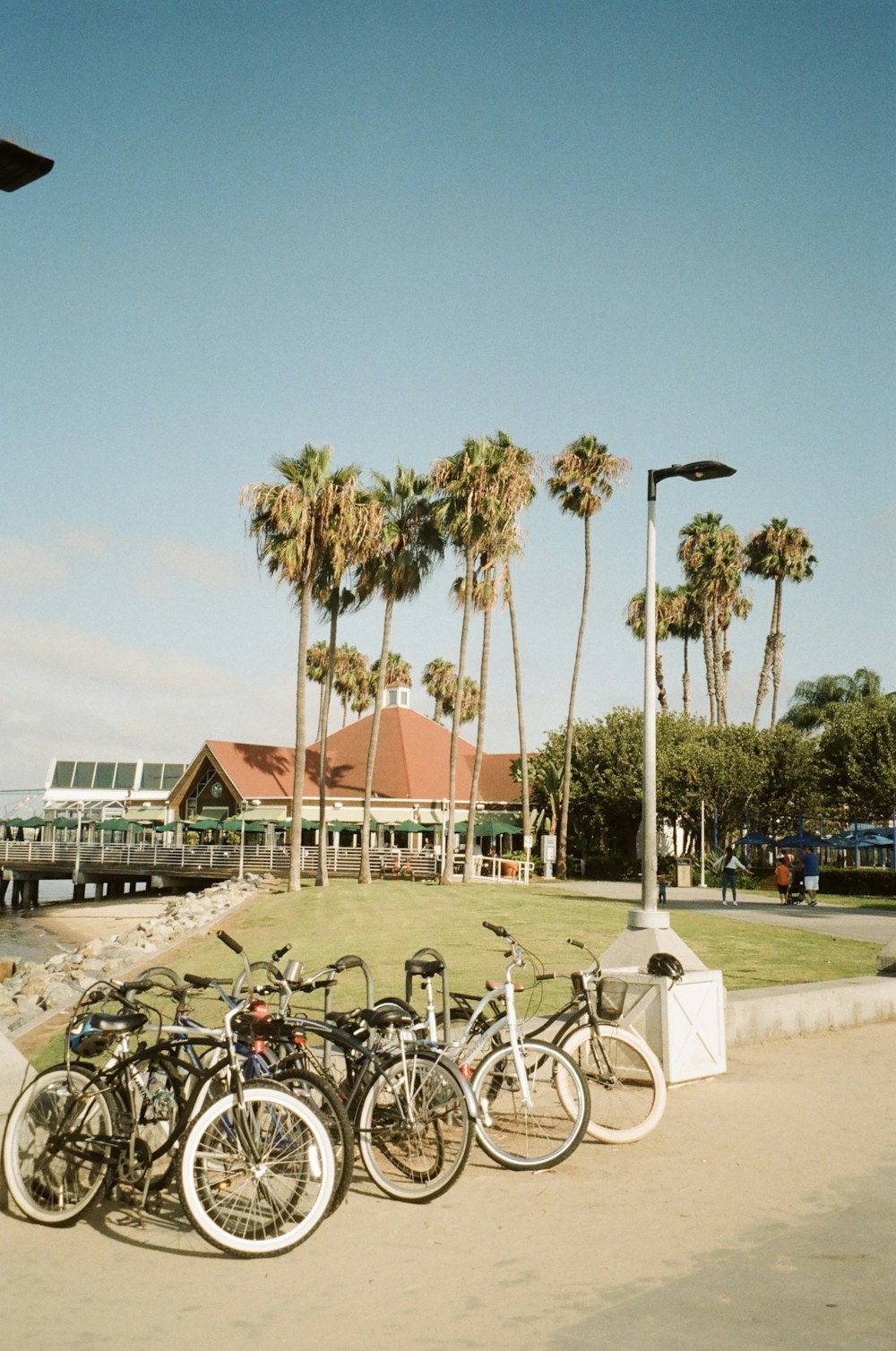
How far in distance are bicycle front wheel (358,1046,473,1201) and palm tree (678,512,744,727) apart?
57103mm

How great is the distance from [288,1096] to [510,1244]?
1259 mm

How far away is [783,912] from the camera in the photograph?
28.3m

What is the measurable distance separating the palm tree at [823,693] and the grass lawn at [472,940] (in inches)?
2397

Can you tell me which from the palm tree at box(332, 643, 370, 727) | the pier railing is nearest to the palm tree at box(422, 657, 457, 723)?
the palm tree at box(332, 643, 370, 727)

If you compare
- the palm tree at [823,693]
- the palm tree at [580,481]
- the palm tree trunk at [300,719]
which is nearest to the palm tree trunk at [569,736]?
the palm tree at [580,481]

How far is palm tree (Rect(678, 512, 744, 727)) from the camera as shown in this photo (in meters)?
61.4

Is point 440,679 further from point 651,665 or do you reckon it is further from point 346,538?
point 651,665

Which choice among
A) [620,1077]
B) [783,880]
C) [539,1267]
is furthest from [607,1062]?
[783,880]

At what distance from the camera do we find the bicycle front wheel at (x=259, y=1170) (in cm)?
479

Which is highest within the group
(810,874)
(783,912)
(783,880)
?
(810,874)

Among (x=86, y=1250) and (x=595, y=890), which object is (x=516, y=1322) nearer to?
(x=86, y=1250)

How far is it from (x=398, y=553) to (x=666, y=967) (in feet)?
119

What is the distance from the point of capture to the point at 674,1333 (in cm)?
403

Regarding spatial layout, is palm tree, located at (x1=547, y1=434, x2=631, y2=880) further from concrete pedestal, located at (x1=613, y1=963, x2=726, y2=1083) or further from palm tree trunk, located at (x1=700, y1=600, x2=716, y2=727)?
concrete pedestal, located at (x1=613, y1=963, x2=726, y2=1083)
